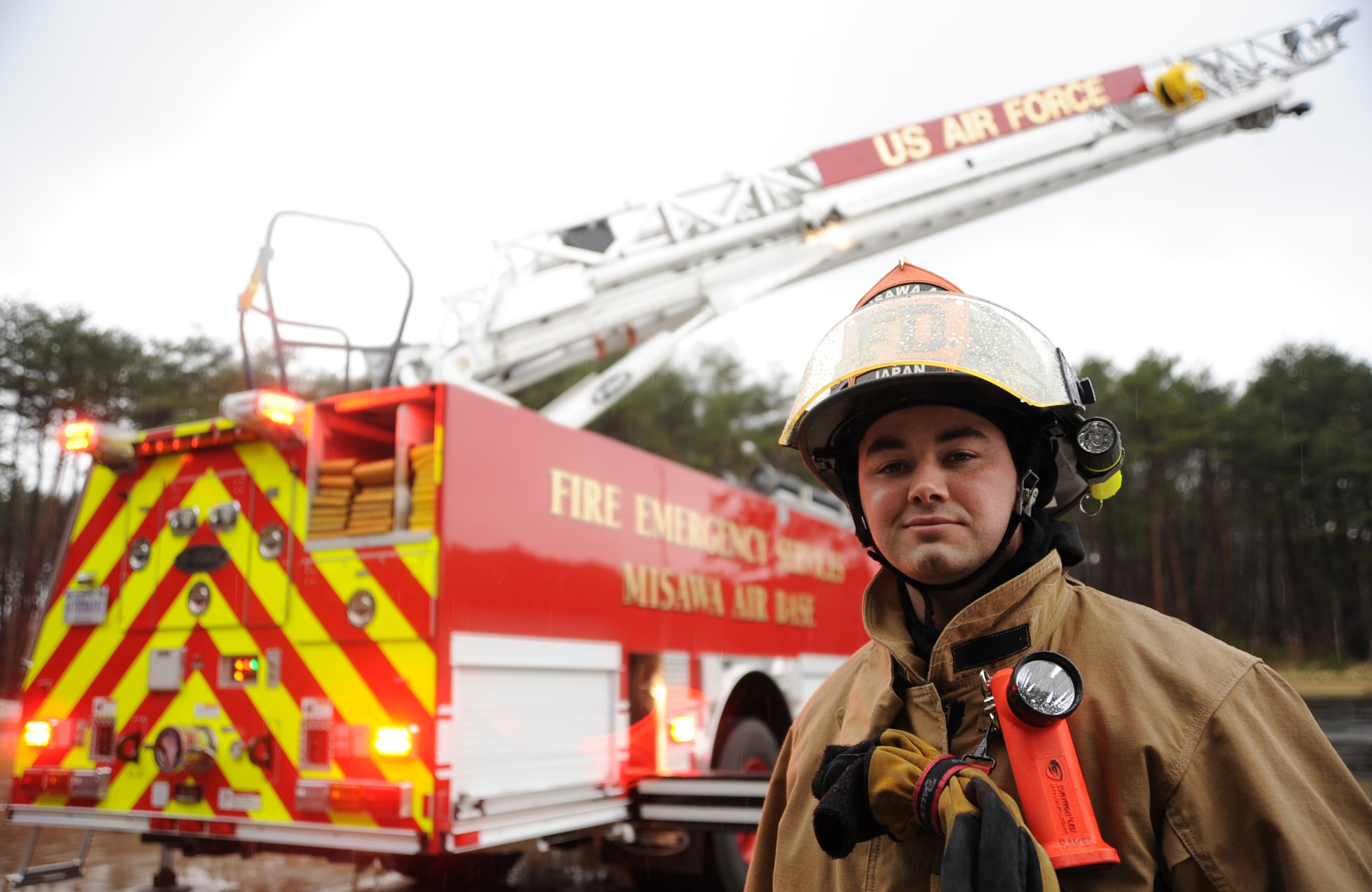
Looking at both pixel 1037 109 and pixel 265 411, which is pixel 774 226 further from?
pixel 265 411

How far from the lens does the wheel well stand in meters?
5.69

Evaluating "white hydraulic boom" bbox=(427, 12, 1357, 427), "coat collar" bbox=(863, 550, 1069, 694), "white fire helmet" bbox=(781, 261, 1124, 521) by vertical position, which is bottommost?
"coat collar" bbox=(863, 550, 1069, 694)

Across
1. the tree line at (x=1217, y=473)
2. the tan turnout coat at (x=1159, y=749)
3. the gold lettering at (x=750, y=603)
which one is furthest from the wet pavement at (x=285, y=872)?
the tree line at (x=1217, y=473)

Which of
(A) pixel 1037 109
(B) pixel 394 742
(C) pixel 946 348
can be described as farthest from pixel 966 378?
(A) pixel 1037 109

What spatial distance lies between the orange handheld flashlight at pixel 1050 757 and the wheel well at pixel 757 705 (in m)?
4.43

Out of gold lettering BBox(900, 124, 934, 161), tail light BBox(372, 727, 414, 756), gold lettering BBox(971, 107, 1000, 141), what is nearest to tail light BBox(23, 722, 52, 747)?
tail light BBox(372, 727, 414, 756)

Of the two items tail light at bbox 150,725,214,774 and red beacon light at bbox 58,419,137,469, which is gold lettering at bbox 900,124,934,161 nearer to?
red beacon light at bbox 58,419,137,469

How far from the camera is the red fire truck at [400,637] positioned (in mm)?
3707

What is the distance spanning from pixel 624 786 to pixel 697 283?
3.64 metres

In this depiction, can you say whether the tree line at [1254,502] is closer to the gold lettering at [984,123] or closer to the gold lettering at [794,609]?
the gold lettering at [984,123]

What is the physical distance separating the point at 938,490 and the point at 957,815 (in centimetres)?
53

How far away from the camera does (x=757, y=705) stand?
6074 mm

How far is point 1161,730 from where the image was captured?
125cm

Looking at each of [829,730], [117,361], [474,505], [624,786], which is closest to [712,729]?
[624,786]
